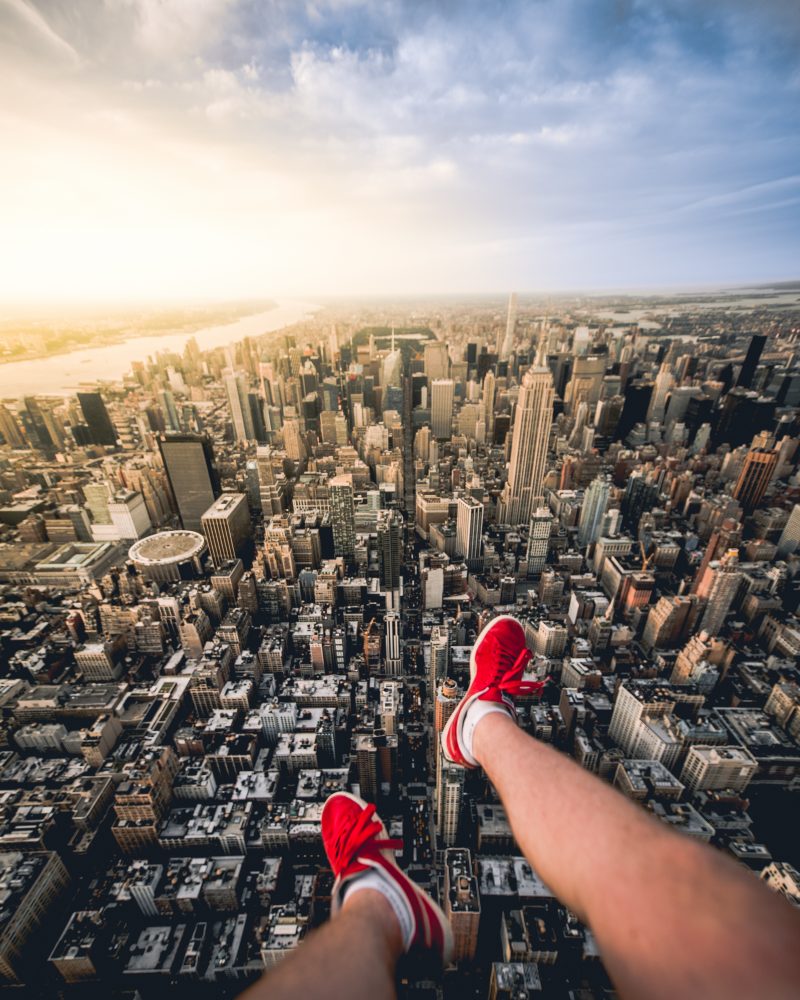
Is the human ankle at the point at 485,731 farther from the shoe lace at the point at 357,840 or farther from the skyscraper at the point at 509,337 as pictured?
the skyscraper at the point at 509,337

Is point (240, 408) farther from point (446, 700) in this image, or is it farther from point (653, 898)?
point (653, 898)

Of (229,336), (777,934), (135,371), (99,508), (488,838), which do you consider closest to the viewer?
(777,934)

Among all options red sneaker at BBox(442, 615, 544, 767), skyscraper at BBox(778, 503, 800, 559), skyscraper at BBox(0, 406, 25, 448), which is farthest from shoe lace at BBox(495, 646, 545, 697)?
skyscraper at BBox(0, 406, 25, 448)

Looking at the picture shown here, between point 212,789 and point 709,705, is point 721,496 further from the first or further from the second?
point 212,789

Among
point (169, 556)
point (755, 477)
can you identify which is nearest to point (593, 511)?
point (755, 477)

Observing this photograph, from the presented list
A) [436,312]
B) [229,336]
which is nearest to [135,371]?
[229,336]

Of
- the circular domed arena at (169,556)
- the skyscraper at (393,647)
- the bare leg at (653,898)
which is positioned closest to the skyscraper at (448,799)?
the skyscraper at (393,647)

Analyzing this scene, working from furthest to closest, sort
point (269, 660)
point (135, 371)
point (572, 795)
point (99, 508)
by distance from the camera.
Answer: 1. point (135, 371)
2. point (99, 508)
3. point (269, 660)
4. point (572, 795)
